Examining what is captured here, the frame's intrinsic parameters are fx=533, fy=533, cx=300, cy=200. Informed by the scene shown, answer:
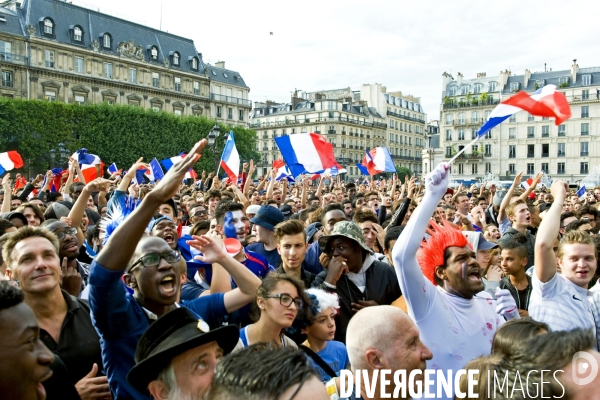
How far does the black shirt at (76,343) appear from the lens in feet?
9.09

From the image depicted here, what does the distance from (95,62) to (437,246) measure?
171 ft

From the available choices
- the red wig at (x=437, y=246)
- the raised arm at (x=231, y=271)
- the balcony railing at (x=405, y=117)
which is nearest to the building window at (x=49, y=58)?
the raised arm at (x=231, y=271)

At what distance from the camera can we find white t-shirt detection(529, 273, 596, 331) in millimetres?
3395

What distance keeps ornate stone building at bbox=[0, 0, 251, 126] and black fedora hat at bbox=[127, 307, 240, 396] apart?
4805cm

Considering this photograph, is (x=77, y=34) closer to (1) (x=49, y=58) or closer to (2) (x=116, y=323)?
(1) (x=49, y=58)

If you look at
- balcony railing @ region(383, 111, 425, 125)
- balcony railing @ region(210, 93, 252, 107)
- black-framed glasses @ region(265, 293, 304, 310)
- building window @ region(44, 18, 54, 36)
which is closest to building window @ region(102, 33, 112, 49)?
building window @ region(44, 18, 54, 36)

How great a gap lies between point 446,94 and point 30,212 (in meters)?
75.4

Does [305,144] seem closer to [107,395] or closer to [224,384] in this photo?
[107,395]

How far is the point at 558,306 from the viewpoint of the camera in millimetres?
3445

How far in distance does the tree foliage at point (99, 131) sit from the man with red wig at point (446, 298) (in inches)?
1286

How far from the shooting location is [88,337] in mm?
2885

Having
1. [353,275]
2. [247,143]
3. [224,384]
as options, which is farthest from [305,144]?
[247,143]

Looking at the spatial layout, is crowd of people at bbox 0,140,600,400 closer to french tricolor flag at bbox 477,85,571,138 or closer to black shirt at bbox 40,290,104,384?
black shirt at bbox 40,290,104,384

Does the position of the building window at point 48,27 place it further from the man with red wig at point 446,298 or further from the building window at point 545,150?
the building window at point 545,150
